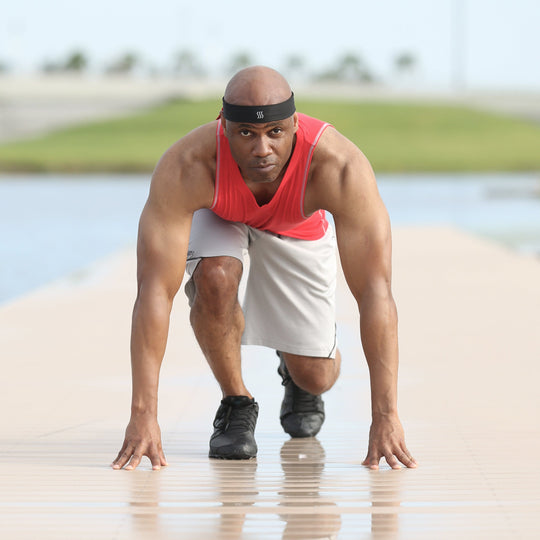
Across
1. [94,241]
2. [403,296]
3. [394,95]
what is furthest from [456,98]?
[403,296]

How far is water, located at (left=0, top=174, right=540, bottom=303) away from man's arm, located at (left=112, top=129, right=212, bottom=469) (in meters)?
6.26

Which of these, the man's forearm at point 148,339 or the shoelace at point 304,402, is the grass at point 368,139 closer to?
the shoelace at point 304,402

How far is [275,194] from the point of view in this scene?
3.77 meters

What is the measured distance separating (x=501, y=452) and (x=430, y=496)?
0.67 m

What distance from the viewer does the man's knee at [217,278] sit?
12.7ft

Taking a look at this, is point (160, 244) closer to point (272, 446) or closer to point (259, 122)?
point (259, 122)

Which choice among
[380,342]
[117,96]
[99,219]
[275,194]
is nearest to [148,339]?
[275,194]

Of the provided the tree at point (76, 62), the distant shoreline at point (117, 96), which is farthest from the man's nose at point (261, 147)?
the tree at point (76, 62)

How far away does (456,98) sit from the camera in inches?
3265

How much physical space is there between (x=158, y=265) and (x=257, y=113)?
0.60 m

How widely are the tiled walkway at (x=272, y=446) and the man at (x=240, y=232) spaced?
160 millimetres

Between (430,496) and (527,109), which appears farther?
(527,109)

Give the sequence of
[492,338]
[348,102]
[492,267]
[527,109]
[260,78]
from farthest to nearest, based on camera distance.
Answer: [527,109] < [348,102] < [492,267] < [492,338] < [260,78]

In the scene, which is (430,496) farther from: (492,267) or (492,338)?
(492,267)
